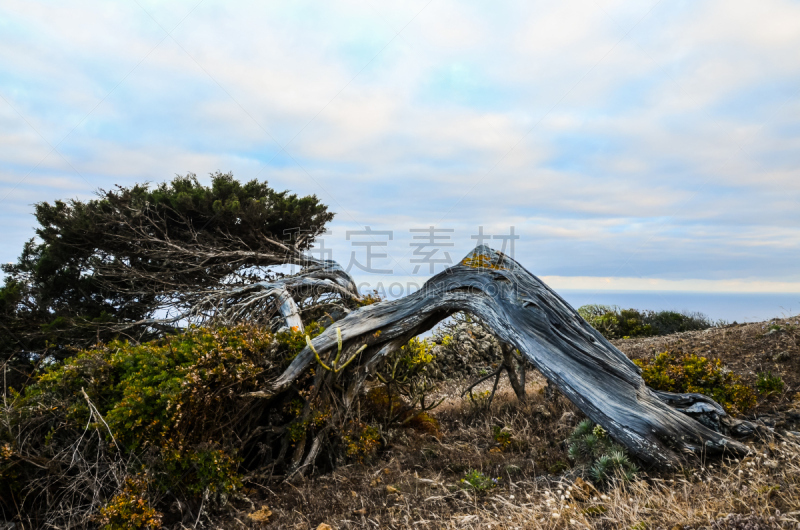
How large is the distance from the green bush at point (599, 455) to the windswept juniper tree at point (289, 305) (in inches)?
5.8

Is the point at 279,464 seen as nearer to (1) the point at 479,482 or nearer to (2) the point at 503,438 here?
(1) the point at 479,482

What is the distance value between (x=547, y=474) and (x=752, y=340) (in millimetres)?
6475

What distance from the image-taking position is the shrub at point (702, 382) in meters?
5.36

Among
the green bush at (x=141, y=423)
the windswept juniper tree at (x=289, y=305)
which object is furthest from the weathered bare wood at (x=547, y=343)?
the green bush at (x=141, y=423)

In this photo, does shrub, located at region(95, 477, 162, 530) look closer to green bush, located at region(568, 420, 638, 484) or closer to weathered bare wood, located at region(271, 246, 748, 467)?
weathered bare wood, located at region(271, 246, 748, 467)

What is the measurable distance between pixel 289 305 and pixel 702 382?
18.0ft

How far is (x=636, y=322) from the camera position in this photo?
16.0 metres

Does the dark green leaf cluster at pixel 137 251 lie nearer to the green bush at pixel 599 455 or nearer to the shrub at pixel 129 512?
the shrub at pixel 129 512

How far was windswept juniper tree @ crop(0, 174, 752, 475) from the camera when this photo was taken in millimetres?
4496

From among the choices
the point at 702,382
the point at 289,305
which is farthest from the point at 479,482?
the point at 289,305

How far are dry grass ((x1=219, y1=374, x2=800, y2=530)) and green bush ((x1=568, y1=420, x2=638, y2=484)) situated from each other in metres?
0.12

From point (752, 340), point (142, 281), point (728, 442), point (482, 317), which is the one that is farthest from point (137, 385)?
point (752, 340)

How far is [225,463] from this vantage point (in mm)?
4453

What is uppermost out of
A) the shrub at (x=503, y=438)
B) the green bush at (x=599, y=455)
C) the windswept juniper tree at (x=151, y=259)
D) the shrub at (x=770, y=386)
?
the windswept juniper tree at (x=151, y=259)
